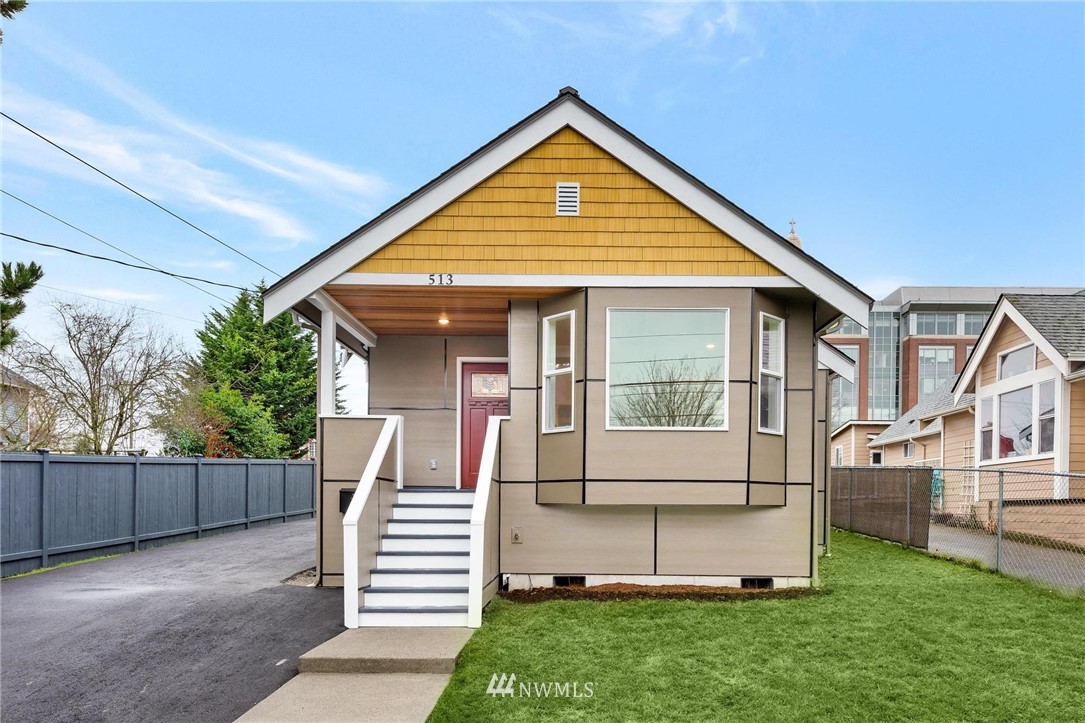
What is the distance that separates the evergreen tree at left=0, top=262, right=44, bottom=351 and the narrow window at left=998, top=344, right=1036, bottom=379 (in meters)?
15.9

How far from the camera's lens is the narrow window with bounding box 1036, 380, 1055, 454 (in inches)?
507

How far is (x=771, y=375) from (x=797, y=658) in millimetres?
3424

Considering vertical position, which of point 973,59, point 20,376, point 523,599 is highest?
point 973,59

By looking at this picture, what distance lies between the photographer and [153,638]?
6465mm

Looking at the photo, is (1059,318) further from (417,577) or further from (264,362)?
(264,362)

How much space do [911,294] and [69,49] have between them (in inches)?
2163

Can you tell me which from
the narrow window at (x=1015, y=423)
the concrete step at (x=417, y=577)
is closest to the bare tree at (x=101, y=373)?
the concrete step at (x=417, y=577)

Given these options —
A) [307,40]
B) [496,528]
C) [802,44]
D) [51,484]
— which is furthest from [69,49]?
[802,44]

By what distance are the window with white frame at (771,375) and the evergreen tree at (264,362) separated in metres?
24.4

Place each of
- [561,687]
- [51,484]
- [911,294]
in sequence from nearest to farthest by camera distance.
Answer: [561,687], [51,484], [911,294]

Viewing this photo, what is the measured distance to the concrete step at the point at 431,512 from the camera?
8.33 metres

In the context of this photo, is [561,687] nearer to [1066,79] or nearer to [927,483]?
[927,483]

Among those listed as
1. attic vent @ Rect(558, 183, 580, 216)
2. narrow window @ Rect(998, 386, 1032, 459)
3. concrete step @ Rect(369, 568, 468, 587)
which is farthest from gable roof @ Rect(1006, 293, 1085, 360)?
concrete step @ Rect(369, 568, 468, 587)

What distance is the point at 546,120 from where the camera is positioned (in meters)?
8.16
